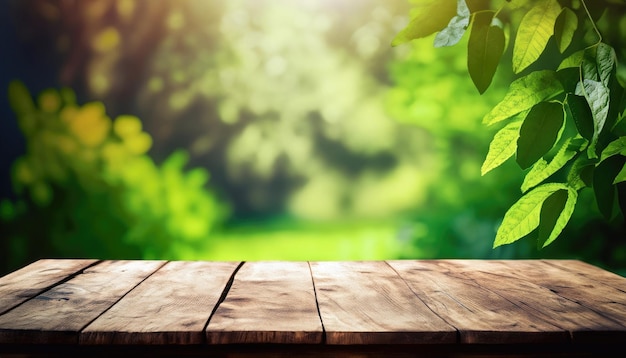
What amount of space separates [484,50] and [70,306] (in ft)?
2.84

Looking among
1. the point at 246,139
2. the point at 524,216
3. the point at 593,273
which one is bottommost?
the point at 593,273

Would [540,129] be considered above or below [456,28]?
below

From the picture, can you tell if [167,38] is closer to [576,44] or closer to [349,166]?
[349,166]

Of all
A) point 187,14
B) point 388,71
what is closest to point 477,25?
point 388,71

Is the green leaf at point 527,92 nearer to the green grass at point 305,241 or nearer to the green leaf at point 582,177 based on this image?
the green leaf at point 582,177

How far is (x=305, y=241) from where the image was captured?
2846 mm

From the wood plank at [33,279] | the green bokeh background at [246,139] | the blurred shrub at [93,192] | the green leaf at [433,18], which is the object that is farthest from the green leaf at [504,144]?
the blurred shrub at [93,192]

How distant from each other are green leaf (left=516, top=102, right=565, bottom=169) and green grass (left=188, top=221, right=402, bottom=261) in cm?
194

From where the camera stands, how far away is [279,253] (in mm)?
2854

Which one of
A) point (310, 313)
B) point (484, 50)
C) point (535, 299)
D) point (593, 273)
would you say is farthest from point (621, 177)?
point (593, 273)

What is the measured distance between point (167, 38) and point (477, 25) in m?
2.13

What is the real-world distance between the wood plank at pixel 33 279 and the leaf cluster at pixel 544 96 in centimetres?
90

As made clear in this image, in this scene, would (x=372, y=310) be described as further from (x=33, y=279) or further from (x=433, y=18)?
(x=33, y=279)

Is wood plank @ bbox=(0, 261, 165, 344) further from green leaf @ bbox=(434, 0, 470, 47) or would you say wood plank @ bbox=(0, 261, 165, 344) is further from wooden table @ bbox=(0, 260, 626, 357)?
green leaf @ bbox=(434, 0, 470, 47)
